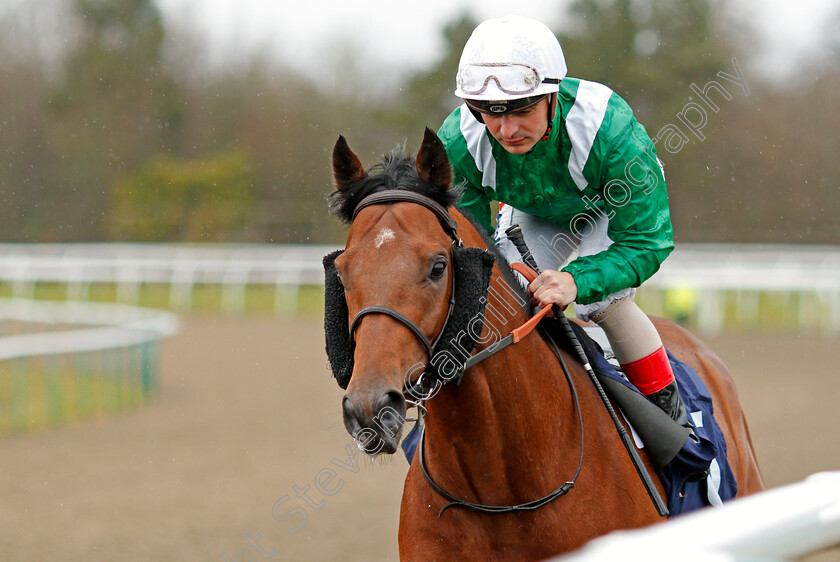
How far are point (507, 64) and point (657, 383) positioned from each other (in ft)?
4.05

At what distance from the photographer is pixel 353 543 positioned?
5.27m

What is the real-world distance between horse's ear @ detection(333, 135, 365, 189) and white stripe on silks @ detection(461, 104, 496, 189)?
0.51 metres

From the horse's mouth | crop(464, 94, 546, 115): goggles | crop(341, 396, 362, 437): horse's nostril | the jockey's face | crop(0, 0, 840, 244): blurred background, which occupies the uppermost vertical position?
crop(464, 94, 546, 115): goggles

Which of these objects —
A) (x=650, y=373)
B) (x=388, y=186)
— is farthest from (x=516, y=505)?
(x=388, y=186)

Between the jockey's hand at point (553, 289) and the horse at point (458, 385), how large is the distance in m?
0.06

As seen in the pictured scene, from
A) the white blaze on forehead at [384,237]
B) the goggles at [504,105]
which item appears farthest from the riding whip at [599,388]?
the white blaze on forehead at [384,237]

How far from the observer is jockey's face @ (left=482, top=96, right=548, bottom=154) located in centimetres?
258

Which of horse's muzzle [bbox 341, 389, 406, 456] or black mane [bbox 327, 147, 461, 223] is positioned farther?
black mane [bbox 327, 147, 461, 223]

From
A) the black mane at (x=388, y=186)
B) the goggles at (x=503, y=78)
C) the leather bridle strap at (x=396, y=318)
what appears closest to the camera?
the leather bridle strap at (x=396, y=318)

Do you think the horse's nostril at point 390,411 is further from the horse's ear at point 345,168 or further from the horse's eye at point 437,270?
the horse's ear at point 345,168

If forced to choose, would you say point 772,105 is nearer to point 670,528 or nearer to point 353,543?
point 353,543

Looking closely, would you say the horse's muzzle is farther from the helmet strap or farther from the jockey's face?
the helmet strap

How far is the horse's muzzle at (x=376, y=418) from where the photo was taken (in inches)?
76.0

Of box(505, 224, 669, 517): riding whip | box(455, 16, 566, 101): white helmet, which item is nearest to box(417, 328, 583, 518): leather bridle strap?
box(505, 224, 669, 517): riding whip
